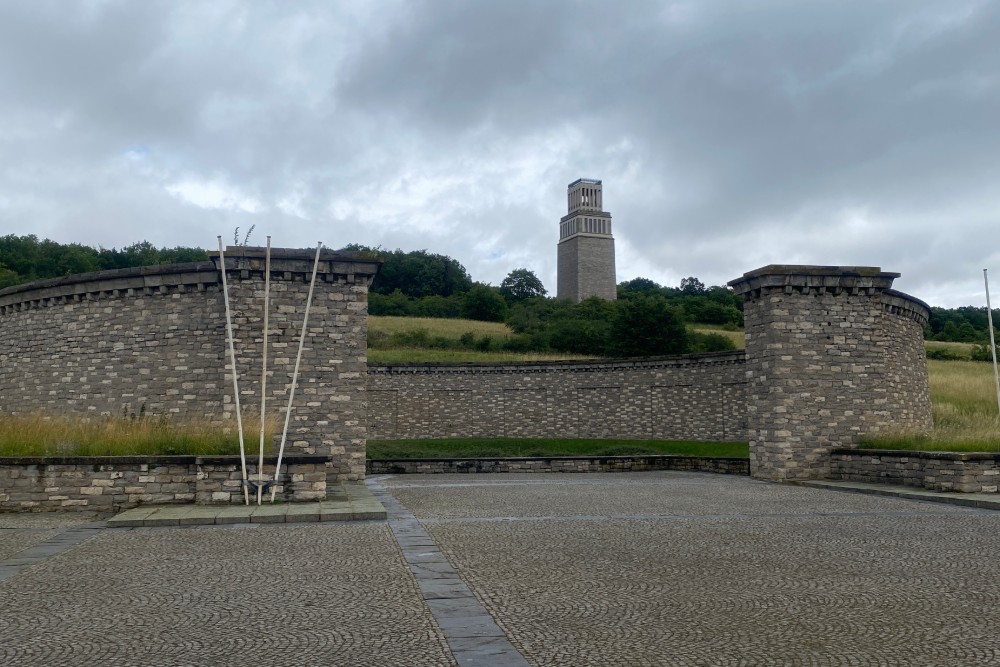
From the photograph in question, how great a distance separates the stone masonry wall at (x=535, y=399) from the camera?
36.1 m

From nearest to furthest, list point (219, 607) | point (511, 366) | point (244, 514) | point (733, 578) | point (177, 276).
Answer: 1. point (219, 607)
2. point (733, 578)
3. point (244, 514)
4. point (177, 276)
5. point (511, 366)

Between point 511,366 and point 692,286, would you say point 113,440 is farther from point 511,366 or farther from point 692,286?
point 692,286

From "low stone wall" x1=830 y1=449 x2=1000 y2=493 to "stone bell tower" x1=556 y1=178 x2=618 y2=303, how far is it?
326ft

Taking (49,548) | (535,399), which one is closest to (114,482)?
(49,548)

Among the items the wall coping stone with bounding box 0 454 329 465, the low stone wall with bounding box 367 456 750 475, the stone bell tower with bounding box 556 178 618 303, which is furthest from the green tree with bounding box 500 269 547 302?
the wall coping stone with bounding box 0 454 329 465

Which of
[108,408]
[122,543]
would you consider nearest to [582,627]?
[122,543]

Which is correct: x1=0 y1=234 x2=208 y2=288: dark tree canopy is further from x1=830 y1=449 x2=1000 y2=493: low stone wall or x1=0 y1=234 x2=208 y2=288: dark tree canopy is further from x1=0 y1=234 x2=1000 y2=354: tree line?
x1=830 y1=449 x2=1000 y2=493: low stone wall

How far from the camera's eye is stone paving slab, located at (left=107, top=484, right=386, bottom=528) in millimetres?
11938

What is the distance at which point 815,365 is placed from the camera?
20.1 meters

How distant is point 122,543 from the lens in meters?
10.1

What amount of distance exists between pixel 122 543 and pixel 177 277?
12.0 meters

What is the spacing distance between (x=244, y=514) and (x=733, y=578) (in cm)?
763

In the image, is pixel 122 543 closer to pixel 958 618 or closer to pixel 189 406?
pixel 958 618

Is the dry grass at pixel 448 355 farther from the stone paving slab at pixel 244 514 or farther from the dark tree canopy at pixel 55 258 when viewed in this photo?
the stone paving slab at pixel 244 514
